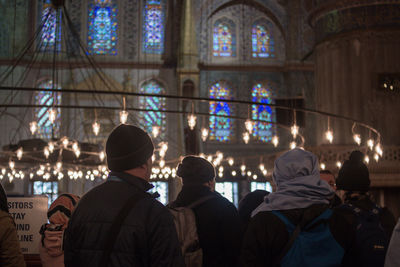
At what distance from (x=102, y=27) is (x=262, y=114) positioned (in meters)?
6.93

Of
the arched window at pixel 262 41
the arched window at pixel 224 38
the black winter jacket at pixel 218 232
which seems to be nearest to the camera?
the black winter jacket at pixel 218 232

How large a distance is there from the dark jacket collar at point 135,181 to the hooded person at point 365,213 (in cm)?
101

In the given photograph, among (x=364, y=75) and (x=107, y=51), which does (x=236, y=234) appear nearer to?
(x=364, y=75)

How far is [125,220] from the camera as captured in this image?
6.20ft

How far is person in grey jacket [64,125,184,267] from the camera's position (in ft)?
6.10

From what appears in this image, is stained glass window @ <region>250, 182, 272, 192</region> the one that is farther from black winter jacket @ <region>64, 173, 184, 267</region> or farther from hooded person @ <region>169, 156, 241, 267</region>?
black winter jacket @ <region>64, 173, 184, 267</region>

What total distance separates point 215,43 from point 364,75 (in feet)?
24.6

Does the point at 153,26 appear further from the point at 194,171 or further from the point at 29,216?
the point at 194,171

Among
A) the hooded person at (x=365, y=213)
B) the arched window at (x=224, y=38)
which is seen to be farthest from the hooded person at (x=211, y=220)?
the arched window at (x=224, y=38)

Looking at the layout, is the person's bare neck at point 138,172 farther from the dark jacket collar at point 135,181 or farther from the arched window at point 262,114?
the arched window at point 262,114

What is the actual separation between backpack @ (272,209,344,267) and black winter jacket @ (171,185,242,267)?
0.70m

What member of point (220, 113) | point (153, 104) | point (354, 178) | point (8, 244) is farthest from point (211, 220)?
point (220, 113)

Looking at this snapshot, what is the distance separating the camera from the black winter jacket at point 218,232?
2834 millimetres

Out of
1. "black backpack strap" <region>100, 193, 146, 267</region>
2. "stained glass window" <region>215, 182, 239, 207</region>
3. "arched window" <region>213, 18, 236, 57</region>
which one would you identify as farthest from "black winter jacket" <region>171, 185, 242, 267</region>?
"arched window" <region>213, 18, 236, 57</region>
